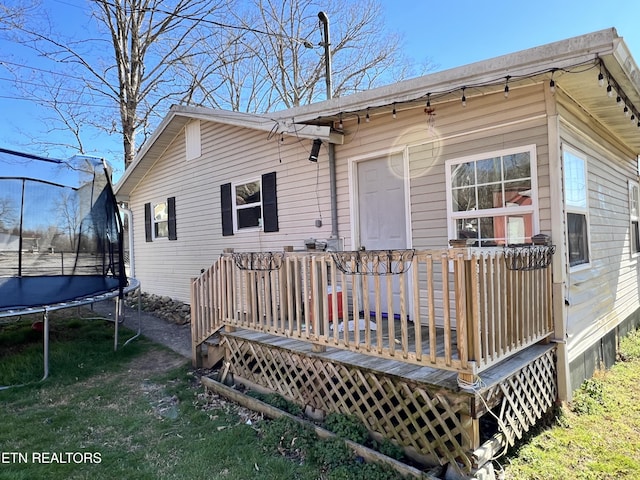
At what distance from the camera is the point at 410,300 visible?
5059 millimetres

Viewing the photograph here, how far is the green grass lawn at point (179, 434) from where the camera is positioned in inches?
122

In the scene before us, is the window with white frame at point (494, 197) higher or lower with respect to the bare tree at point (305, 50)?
lower

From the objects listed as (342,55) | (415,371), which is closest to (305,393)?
(415,371)

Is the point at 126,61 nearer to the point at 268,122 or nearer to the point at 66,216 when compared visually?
the point at 66,216

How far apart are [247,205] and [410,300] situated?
3.84 meters

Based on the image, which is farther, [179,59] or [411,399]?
[179,59]

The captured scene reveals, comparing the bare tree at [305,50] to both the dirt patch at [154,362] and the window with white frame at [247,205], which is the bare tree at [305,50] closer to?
the window with white frame at [247,205]

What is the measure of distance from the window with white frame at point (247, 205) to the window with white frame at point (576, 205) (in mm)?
4782

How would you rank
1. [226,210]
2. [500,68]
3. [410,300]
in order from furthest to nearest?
[226,210] < [410,300] < [500,68]

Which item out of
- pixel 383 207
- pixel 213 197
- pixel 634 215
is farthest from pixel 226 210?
pixel 634 215

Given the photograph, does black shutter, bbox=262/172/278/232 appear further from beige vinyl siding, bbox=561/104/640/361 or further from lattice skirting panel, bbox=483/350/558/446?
lattice skirting panel, bbox=483/350/558/446

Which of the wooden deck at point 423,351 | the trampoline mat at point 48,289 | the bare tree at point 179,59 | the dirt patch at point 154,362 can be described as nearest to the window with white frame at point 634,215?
the wooden deck at point 423,351

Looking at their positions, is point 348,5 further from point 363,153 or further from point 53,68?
point 363,153

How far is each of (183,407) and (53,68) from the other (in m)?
16.4
